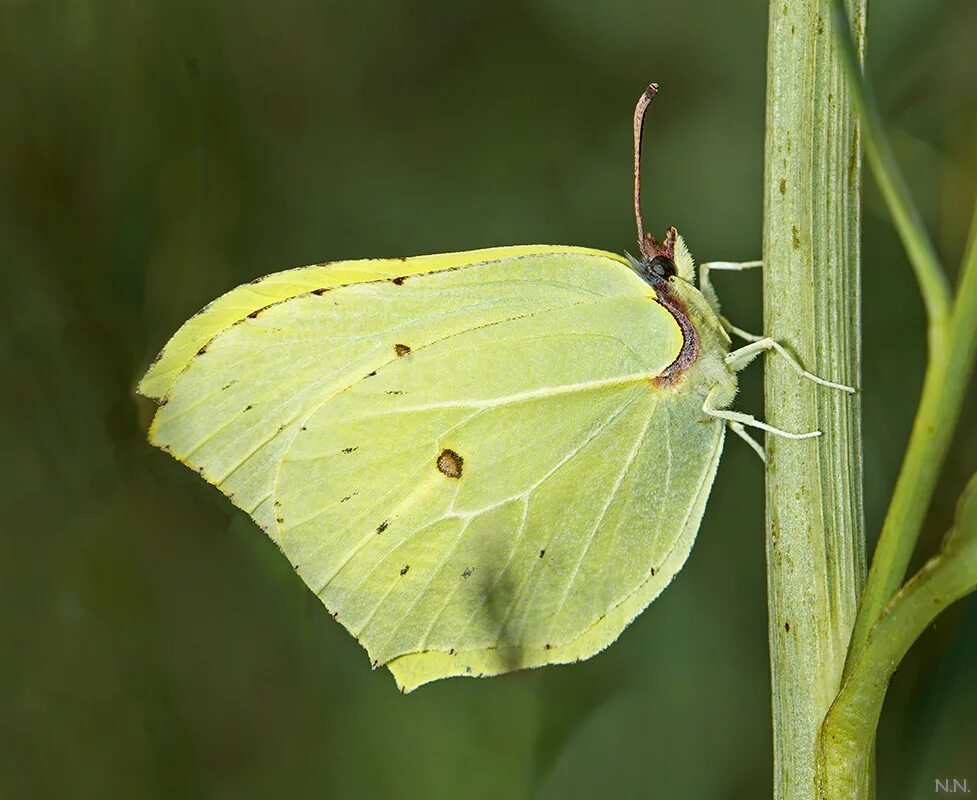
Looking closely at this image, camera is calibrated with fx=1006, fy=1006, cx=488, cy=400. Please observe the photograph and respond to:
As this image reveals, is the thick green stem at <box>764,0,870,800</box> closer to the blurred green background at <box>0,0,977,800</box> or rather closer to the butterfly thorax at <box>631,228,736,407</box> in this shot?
the butterfly thorax at <box>631,228,736,407</box>

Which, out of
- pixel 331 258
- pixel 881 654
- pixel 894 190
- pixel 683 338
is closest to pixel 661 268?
pixel 683 338

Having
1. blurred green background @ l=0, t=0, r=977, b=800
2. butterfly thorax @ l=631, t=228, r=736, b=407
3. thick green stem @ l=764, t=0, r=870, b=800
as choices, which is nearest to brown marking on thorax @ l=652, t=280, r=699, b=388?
butterfly thorax @ l=631, t=228, r=736, b=407

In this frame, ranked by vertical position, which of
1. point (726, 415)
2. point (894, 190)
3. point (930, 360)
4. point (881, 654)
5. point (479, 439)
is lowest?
point (479, 439)

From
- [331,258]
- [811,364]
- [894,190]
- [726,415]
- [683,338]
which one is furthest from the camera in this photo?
[331,258]

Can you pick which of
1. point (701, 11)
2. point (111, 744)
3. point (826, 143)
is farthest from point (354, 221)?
point (826, 143)

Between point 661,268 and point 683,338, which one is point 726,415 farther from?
point 661,268

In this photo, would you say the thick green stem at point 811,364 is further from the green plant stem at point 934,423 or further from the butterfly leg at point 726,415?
the butterfly leg at point 726,415
